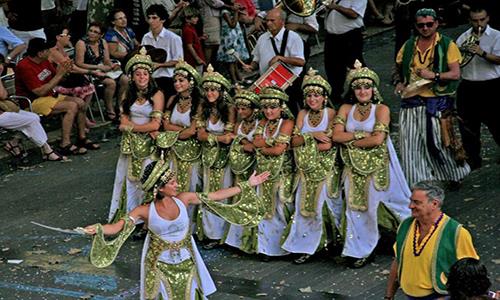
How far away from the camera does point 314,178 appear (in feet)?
37.6

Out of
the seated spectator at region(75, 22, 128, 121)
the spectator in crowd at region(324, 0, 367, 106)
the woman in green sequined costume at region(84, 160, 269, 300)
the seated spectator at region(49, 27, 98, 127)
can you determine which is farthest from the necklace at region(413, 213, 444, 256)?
the seated spectator at region(75, 22, 128, 121)

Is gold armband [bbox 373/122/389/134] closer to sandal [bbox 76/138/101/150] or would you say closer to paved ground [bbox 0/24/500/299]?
paved ground [bbox 0/24/500/299]

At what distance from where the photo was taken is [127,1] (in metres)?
18.6

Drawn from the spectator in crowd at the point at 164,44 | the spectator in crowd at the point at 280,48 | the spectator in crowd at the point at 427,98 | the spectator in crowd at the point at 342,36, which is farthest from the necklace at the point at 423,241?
the spectator in crowd at the point at 342,36

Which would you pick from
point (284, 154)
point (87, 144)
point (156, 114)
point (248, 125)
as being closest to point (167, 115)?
point (156, 114)

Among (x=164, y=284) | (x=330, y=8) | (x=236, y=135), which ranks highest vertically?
(x=330, y=8)

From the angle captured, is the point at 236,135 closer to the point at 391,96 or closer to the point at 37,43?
the point at 37,43

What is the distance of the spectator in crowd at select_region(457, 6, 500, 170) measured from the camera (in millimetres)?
12766

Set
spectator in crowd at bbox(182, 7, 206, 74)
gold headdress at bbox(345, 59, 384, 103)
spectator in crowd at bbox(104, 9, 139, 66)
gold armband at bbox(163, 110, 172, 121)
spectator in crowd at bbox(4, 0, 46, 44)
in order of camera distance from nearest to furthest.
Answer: gold headdress at bbox(345, 59, 384, 103) → gold armband at bbox(163, 110, 172, 121) → spectator in crowd at bbox(104, 9, 139, 66) → spectator in crowd at bbox(182, 7, 206, 74) → spectator in crowd at bbox(4, 0, 46, 44)

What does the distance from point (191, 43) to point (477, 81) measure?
513 centimetres

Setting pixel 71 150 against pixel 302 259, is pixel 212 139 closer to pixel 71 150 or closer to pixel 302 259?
pixel 302 259

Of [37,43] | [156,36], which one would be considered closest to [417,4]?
[156,36]

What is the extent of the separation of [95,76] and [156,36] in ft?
5.18

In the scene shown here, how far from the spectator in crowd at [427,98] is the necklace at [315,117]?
124 centimetres
